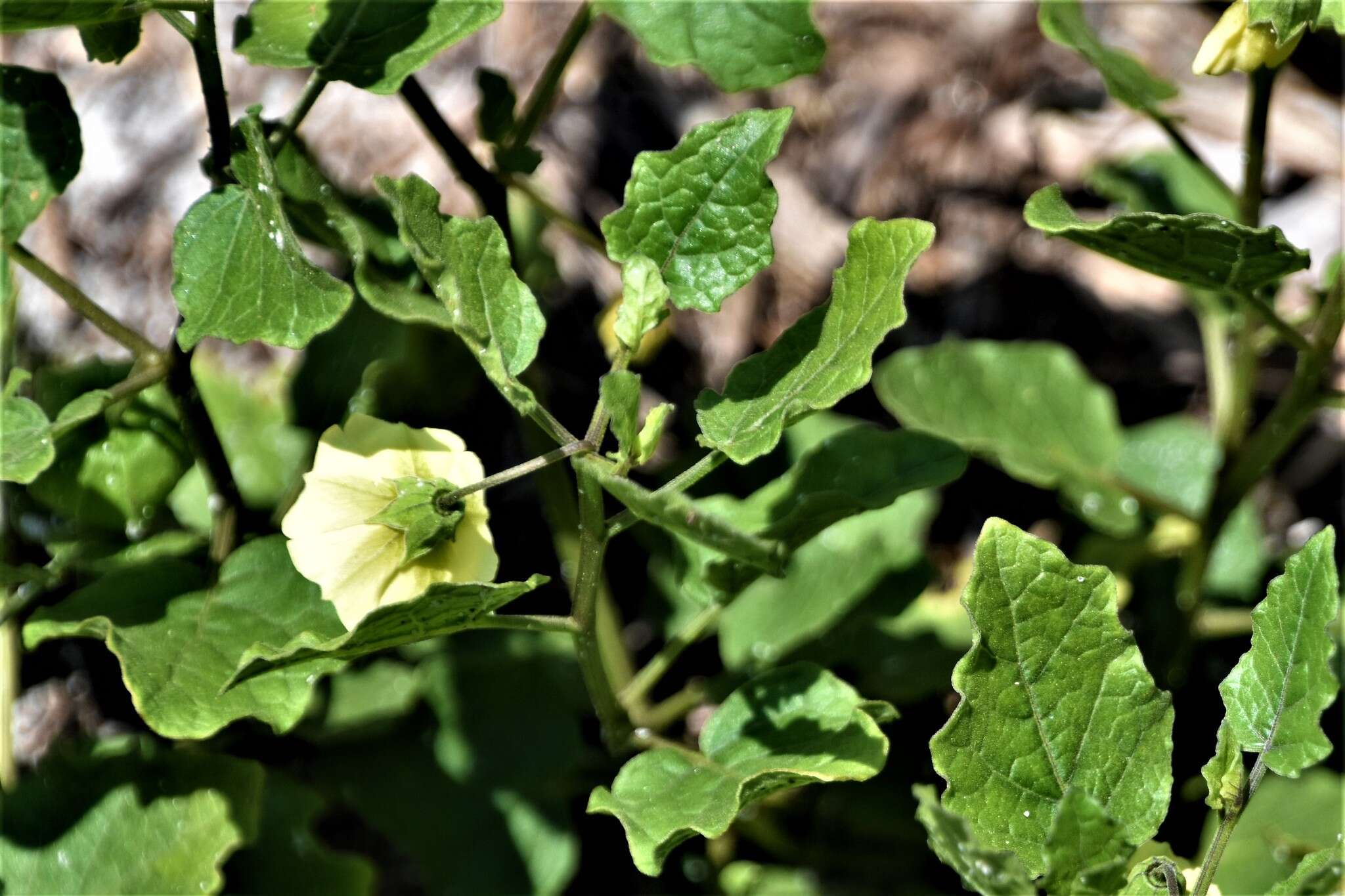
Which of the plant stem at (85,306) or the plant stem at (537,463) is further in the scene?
the plant stem at (85,306)

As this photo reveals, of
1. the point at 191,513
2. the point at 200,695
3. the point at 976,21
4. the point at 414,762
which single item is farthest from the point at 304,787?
the point at 976,21

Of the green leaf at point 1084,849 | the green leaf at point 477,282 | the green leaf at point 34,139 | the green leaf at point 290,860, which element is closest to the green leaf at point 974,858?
the green leaf at point 1084,849

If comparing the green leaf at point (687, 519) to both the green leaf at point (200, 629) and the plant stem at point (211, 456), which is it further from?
the plant stem at point (211, 456)

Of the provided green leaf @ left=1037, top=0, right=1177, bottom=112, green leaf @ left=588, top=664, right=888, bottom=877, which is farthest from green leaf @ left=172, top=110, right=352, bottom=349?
green leaf @ left=1037, top=0, right=1177, bottom=112

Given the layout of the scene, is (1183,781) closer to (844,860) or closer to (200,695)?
(844,860)

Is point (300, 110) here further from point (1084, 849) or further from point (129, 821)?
point (1084, 849)

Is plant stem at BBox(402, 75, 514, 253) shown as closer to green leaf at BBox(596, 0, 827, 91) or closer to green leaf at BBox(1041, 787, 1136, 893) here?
green leaf at BBox(596, 0, 827, 91)

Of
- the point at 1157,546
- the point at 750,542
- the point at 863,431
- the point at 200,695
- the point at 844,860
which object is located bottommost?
the point at 844,860
